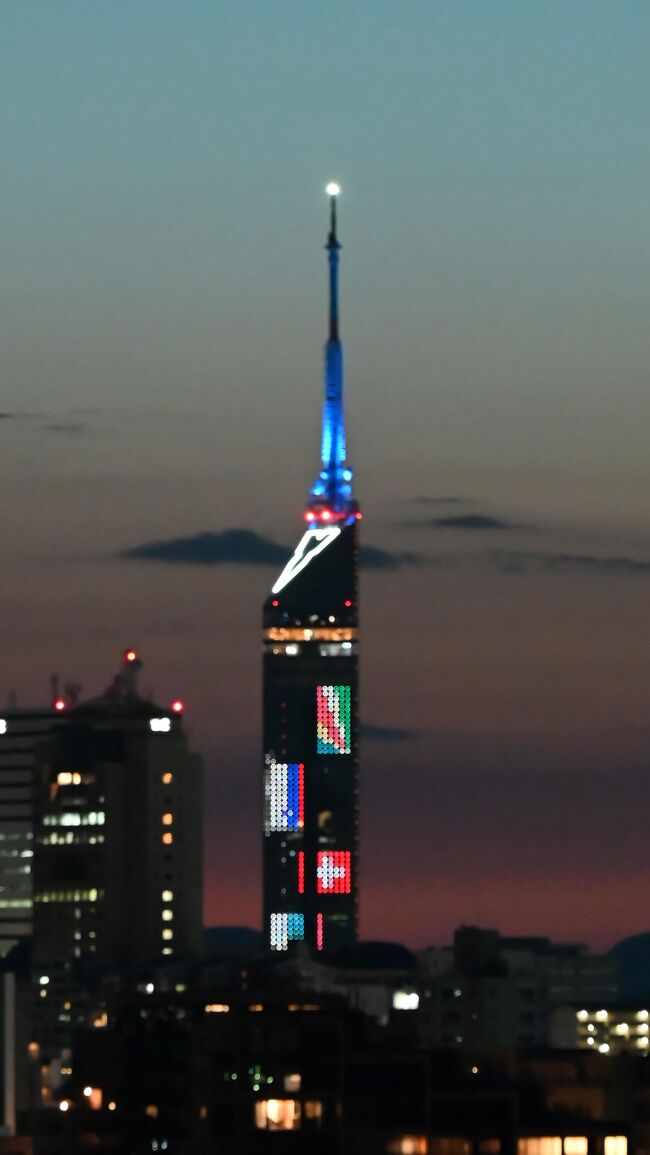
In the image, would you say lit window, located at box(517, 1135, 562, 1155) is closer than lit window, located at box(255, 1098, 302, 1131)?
Yes

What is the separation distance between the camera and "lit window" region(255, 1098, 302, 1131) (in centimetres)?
11169

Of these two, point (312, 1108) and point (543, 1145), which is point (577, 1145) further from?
point (312, 1108)

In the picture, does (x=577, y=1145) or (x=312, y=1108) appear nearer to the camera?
(x=577, y=1145)

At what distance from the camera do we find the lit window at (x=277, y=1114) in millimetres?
111688

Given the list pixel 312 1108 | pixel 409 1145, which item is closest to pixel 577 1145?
pixel 409 1145

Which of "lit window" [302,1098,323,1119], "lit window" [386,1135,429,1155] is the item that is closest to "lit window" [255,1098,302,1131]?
"lit window" [302,1098,323,1119]

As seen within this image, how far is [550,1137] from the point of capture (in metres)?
111

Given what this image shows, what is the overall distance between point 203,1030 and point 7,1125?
65991 millimetres

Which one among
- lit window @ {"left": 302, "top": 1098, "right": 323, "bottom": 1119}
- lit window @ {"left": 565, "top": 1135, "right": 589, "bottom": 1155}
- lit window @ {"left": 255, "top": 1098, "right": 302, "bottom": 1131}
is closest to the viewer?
lit window @ {"left": 565, "top": 1135, "right": 589, "bottom": 1155}

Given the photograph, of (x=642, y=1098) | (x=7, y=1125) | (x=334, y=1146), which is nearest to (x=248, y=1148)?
(x=334, y=1146)

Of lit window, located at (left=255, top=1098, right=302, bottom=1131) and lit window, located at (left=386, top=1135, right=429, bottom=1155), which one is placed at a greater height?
lit window, located at (left=255, top=1098, right=302, bottom=1131)

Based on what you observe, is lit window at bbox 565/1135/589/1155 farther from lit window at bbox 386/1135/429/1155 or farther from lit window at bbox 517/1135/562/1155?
lit window at bbox 386/1135/429/1155

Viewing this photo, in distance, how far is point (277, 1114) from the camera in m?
112

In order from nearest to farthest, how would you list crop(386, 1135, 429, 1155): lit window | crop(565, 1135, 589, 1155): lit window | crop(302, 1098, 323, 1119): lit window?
crop(386, 1135, 429, 1155): lit window, crop(565, 1135, 589, 1155): lit window, crop(302, 1098, 323, 1119): lit window
